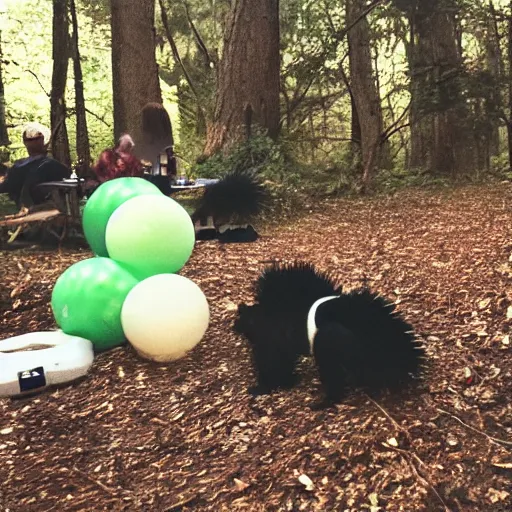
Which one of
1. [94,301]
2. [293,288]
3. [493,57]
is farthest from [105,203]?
[493,57]

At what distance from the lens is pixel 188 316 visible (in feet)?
12.1

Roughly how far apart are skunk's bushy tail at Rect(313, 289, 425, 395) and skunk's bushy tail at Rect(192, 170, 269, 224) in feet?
10.7

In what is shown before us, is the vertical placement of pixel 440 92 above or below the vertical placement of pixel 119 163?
above

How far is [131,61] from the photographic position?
8773mm

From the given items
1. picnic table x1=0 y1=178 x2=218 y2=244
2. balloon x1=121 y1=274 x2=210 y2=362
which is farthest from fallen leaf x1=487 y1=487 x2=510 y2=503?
picnic table x1=0 y1=178 x2=218 y2=244

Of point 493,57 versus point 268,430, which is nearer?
point 268,430

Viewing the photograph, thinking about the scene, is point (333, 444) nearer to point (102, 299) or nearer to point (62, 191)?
point (102, 299)

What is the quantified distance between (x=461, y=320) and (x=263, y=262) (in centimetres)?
239

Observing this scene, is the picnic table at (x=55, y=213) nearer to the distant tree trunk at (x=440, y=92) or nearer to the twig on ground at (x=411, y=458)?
the twig on ground at (x=411, y=458)

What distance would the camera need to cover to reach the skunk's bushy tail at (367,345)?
3.02 meters

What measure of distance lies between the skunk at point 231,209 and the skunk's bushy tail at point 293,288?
112 inches

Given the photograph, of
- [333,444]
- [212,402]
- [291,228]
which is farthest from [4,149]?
[333,444]

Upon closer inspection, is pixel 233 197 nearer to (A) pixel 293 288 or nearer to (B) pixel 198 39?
(A) pixel 293 288

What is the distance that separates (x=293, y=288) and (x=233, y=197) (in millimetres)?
3193
